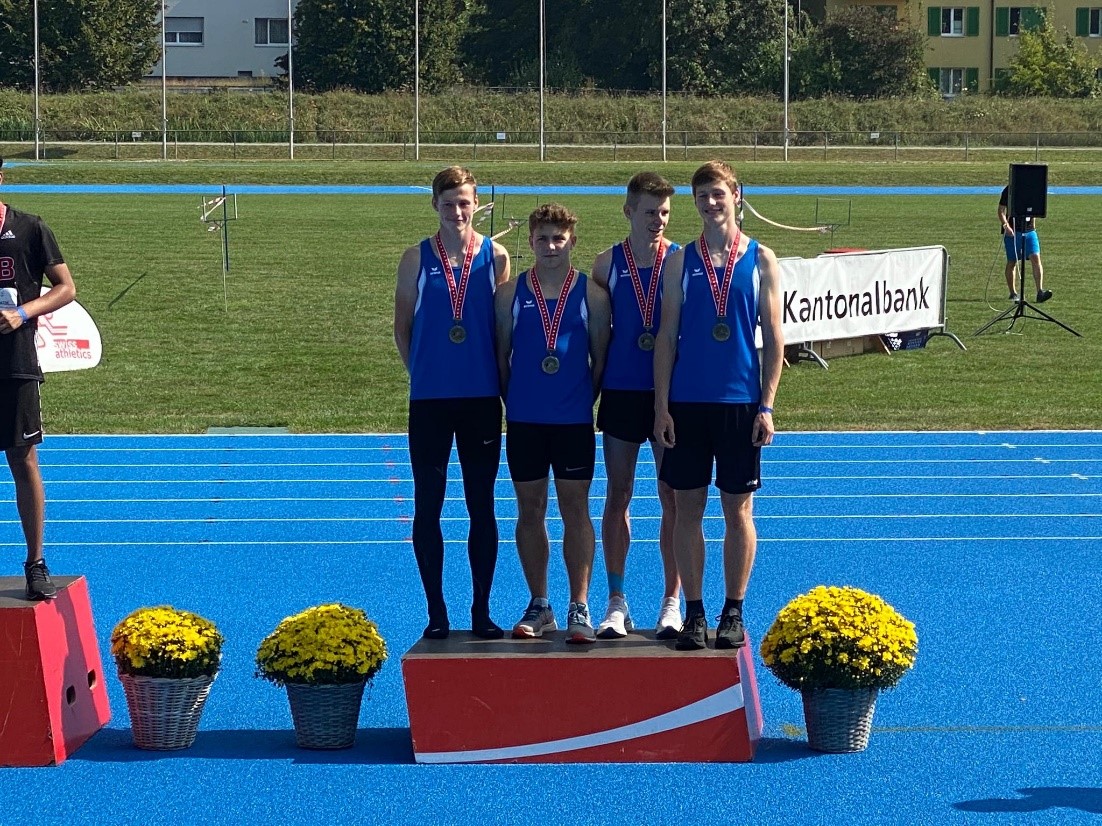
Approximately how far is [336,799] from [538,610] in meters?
1.17

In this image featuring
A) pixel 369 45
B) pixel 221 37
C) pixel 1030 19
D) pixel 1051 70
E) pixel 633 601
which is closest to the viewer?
pixel 633 601

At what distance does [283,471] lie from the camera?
12.1 m

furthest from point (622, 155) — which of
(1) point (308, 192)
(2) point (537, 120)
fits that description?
(1) point (308, 192)

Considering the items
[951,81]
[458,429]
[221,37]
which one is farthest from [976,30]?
[458,429]

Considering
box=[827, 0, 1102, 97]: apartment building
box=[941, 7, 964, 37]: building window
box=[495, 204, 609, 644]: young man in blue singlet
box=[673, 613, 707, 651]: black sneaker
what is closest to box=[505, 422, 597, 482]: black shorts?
box=[495, 204, 609, 644]: young man in blue singlet

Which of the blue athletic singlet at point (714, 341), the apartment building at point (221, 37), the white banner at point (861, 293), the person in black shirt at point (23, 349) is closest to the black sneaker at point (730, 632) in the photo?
the blue athletic singlet at point (714, 341)

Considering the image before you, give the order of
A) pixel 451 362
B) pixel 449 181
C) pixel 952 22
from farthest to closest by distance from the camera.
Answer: pixel 952 22, pixel 451 362, pixel 449 181

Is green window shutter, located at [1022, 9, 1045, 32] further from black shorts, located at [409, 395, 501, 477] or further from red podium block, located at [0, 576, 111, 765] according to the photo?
red podium block, located at [0, 576, 111, 765]

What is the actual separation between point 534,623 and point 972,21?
77.0 metres

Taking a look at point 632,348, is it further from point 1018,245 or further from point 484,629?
point 1018,245

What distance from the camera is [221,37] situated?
82.2 meters

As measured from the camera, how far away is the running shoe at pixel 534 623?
6.29m

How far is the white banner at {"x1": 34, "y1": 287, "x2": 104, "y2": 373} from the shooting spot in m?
14.7

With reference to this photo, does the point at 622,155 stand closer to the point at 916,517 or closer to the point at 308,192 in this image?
the point at 308,192
